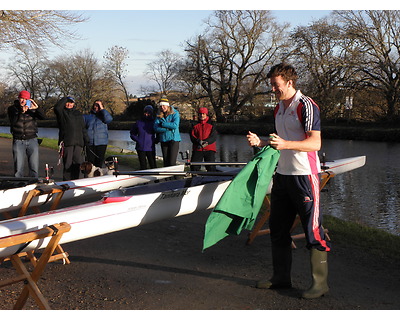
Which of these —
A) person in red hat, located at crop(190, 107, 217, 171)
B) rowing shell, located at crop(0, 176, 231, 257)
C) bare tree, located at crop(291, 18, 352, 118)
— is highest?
bare tree, located at crop(291, 18, 352, 118)

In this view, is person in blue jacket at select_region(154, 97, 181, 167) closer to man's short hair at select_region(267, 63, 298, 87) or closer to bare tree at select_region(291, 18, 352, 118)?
man's short hair at select_region(267, 63, 298, 87)

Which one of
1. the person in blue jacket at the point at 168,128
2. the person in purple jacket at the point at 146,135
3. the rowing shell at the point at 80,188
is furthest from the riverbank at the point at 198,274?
the person in purple jacket at the point at 146,135

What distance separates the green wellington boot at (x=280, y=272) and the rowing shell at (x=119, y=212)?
5.08 feet

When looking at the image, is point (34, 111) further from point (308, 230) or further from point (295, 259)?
point (308, 230)

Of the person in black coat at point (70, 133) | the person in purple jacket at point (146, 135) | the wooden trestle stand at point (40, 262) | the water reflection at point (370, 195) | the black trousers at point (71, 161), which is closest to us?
the wooden trestle stand at point (40, 262)

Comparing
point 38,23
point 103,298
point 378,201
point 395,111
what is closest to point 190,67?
point 395,111

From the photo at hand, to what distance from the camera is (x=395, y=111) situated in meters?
36.9

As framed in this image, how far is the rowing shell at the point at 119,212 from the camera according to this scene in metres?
4.75

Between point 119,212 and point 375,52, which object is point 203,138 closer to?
point 119,212

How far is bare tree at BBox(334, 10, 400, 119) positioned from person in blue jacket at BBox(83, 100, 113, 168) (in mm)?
31127

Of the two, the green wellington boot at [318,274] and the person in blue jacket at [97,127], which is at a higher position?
the person in blue jacket at [97,127]

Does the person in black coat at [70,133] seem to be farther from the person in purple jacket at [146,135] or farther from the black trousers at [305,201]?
the black trousers at [305,201]

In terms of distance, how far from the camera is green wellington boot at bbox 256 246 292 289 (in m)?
4.71

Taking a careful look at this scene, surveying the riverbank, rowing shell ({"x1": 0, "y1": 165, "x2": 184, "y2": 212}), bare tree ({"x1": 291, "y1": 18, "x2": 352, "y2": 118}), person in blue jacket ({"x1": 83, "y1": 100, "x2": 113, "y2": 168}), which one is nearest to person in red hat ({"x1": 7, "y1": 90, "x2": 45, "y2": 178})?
person in blue jacket ({"x1": 83, "y1": 100, "x2": 113, "y2": 168})
